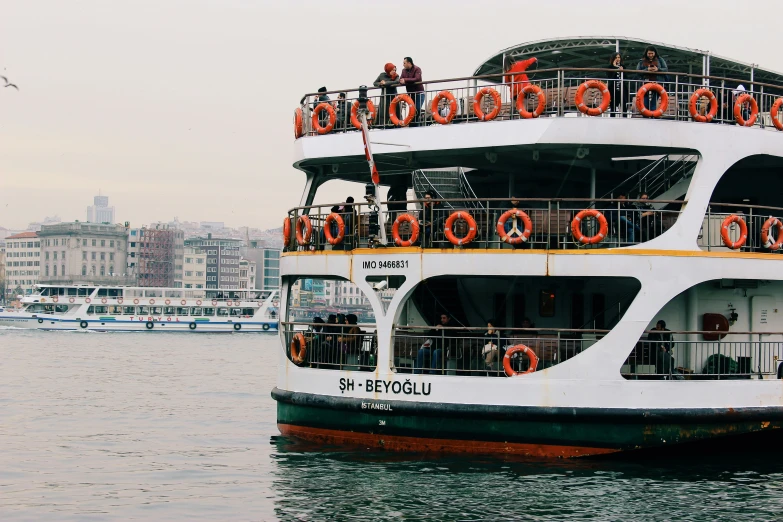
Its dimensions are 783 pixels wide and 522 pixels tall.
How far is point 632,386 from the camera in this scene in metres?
17.4

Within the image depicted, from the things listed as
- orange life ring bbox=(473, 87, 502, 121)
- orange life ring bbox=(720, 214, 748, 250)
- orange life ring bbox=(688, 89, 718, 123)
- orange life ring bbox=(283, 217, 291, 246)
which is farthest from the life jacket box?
orange life ring bbox=(283, 217, 291, 246)

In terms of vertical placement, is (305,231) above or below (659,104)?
below

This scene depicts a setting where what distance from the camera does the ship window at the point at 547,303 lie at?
833 inches

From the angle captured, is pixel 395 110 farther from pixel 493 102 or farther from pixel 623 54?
pixel 623 54

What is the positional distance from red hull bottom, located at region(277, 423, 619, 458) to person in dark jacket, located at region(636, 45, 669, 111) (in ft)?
19.5

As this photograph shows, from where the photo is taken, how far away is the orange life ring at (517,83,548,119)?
18.4 m

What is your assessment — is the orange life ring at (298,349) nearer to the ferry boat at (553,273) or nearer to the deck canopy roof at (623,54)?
the ferry boat at (553,273)

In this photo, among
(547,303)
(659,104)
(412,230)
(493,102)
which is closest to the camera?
(659,104)

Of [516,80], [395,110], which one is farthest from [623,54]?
[395,110]

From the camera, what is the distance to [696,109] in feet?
61.2

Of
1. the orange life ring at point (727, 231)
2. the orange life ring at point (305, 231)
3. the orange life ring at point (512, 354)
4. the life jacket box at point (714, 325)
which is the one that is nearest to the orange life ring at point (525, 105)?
the orange life ring at point (727, 231)

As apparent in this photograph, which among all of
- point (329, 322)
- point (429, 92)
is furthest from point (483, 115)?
point (329, 322)

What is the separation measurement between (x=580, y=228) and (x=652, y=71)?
120 inches

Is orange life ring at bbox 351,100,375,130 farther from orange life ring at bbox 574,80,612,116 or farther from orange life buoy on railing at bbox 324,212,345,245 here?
orange life ring at bbox 574,80,612,116
